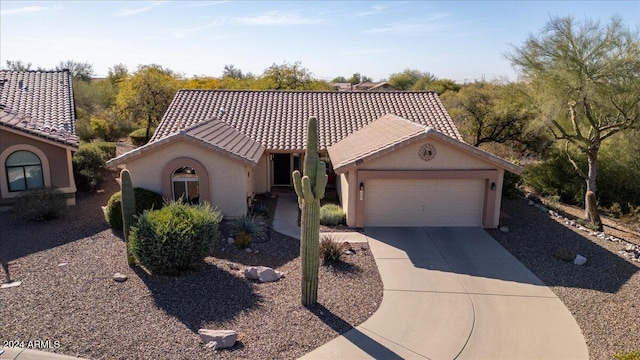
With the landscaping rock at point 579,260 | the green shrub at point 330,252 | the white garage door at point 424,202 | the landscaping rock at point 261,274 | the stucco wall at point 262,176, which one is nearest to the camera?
the landscaping rock at point 261,274

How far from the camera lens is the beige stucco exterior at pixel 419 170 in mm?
16594

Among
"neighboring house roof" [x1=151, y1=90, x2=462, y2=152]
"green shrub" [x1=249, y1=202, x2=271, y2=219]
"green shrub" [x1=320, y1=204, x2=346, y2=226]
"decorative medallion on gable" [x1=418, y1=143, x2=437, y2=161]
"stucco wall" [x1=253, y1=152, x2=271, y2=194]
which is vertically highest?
"neighboring house roof" [x1=151, y1=90, x2=462, y2=152]

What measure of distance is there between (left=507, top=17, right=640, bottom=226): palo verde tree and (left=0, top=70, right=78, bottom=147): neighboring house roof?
67.9 feet

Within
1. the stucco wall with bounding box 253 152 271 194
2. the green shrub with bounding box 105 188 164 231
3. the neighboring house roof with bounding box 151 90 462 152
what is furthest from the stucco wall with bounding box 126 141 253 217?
the stucco wall with bounding box 253 152 271 194

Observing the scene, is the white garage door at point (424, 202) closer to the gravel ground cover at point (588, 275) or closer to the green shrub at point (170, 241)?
the gravel ground cover at point (588, 275)

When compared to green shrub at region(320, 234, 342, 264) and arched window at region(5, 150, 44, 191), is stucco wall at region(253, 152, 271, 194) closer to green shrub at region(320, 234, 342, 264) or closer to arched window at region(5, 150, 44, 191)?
arched window at region(5, 150, 44, 191)

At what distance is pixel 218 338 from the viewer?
9156mm

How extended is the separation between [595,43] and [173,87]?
29.7 metres

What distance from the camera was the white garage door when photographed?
55.9ft

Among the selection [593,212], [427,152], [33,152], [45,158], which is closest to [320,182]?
[427,152]

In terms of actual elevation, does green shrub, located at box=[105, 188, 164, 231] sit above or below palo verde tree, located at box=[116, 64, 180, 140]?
below

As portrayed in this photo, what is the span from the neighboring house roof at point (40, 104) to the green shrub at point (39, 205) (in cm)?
221

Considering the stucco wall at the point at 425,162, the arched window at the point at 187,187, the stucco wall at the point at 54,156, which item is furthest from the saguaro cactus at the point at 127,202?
the stucco wall at the point at 54,156

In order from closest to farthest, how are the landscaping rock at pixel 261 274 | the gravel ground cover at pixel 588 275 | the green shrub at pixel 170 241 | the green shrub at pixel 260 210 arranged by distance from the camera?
the gravel ground cover at pixel 588 275 → the green shrub at pixel 170 241 → the landscaping rock at pixel 261 274 → the green shrub at pixel 260 210
